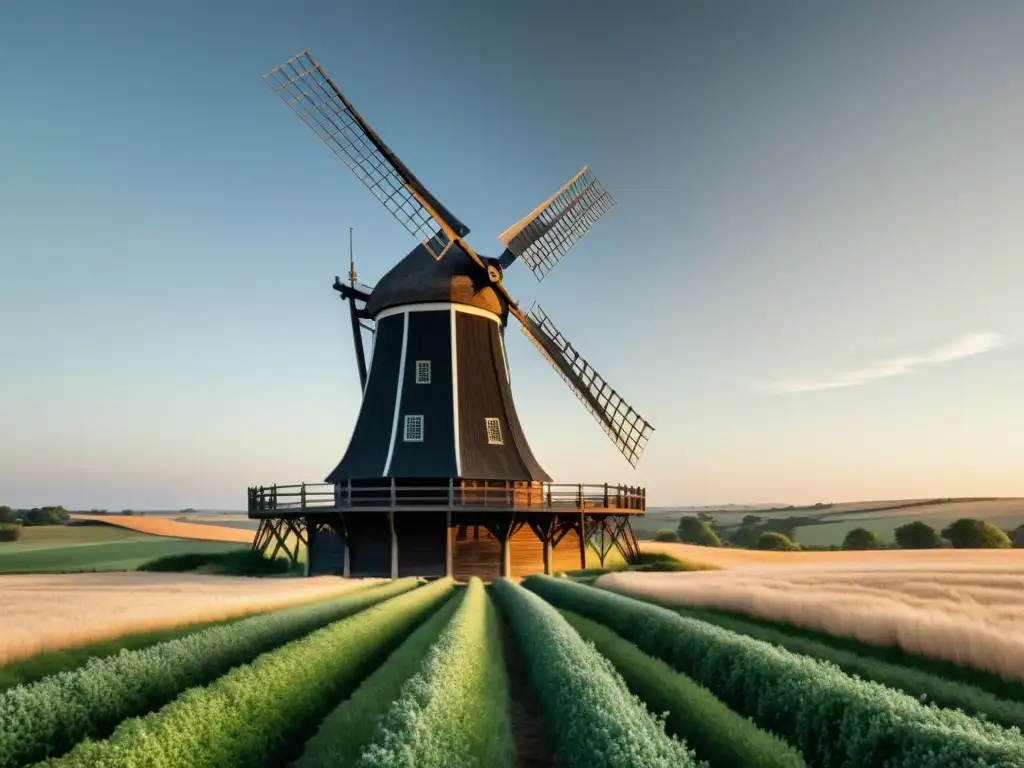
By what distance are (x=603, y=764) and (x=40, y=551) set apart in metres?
48.1

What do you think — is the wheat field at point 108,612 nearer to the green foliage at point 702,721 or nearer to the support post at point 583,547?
the green foliage at point 702,721

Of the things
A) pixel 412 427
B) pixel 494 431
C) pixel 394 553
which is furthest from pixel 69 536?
pixel 494 431

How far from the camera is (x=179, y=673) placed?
31.1 feet

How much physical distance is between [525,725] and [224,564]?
31171mm

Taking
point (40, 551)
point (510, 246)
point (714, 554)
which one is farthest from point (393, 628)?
point (40, 551)

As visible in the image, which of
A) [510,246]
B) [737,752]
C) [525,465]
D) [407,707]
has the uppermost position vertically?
[510,246]

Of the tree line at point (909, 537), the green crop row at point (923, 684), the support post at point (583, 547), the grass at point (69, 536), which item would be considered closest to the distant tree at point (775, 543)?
the tree line at point (909, 537)

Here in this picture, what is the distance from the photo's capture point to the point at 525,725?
33.8 ft

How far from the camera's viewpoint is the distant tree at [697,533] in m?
59.3

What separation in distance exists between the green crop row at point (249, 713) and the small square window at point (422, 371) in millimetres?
19230

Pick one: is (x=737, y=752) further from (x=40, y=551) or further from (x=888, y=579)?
(x=40, y=551)

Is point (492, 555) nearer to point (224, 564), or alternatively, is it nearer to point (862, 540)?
point (224, 564)

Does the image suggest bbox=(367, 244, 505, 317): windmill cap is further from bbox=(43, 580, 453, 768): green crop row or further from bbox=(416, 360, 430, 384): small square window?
bbox=(43, 580, 453, 768): green crop row

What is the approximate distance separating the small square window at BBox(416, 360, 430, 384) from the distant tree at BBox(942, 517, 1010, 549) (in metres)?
36.9
